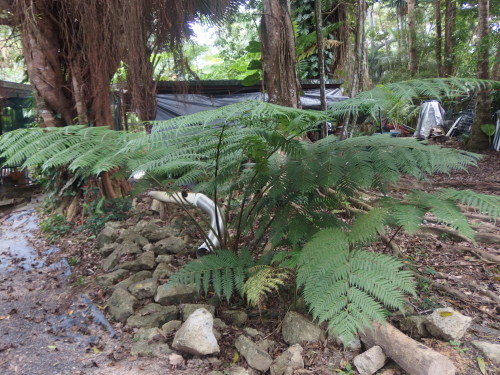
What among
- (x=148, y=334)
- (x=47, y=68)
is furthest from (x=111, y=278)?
(x=47, y=68)

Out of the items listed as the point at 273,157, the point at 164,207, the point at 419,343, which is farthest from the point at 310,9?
the point at 419,343

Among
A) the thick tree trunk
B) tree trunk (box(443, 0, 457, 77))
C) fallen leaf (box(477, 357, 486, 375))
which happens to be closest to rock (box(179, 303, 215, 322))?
fallen leaf (box(477, 357, 486, 375))

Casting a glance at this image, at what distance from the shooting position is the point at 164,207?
4.09 m

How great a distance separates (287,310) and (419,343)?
2.28 feet

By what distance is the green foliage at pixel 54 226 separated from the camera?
4.14 metres

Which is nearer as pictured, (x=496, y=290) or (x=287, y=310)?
(x=287, y=310)

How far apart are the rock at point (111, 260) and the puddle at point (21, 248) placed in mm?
335

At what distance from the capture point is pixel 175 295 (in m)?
2.23

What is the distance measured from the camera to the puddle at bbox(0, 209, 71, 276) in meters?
3.33

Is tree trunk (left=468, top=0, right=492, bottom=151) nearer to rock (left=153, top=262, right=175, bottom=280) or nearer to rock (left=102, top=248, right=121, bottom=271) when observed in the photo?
rock (left=153, top=262, right=175, bottom=280)

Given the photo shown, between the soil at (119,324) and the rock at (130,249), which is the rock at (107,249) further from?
the rock at (130,249)

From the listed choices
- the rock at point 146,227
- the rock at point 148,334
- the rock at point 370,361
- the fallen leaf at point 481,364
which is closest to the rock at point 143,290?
the rock at point 148,334

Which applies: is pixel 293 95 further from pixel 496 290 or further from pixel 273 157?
pixel 496 290

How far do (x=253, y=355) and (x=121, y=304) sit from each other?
101cm
